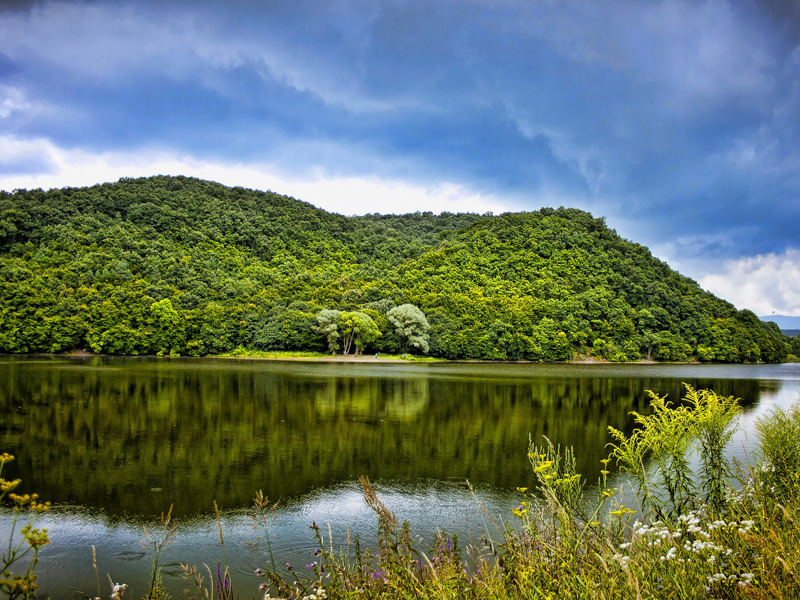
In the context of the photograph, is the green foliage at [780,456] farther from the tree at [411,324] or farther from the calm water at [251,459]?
the tree at [411,324]

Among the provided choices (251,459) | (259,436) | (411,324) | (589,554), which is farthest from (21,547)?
(411,324)

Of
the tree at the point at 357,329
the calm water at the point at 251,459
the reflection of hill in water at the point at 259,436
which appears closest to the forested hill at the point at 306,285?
the tree at the point at 357,329

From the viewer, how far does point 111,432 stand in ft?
43.9

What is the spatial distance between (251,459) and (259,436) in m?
2.48

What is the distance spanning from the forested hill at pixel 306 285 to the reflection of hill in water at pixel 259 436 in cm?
3932

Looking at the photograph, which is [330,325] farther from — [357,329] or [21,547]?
[21,547]

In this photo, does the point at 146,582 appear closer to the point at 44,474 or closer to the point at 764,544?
the point at 44,474

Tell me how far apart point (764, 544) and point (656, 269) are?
96555mm

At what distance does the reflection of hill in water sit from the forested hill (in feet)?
129

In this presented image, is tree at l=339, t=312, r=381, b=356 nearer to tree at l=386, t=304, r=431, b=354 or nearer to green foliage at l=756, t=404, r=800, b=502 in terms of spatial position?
tree at l=386, t=304, r=431, b=354

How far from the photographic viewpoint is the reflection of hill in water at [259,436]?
30.2 ft

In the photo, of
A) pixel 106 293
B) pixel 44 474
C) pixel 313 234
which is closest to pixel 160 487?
pixel 44 474

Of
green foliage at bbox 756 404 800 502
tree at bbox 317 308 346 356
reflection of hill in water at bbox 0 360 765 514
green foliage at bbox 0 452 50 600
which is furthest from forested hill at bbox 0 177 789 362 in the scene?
green foliage at bbox 756 404 800 502

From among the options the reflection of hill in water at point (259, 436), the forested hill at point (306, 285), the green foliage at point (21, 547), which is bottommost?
the reflection of hill in water at point (259, 436)
